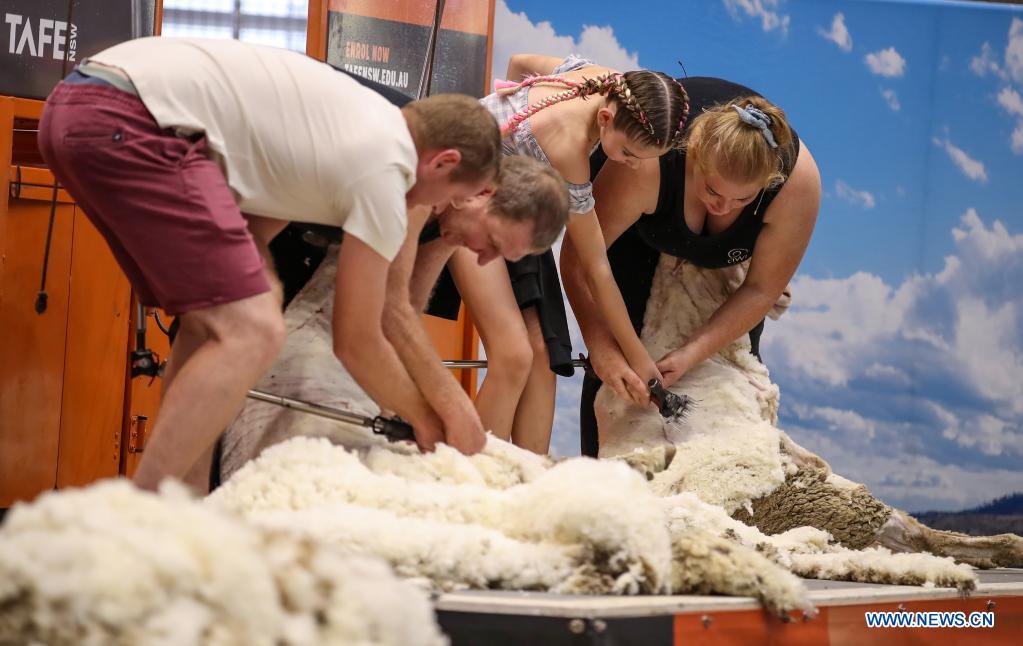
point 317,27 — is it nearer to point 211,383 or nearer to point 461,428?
point 461,428

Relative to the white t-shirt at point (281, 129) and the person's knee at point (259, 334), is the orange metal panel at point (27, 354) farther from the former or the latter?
the person's knee at point (259, 334)

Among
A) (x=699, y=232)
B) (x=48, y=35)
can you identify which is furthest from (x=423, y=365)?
(x=48, y=35)

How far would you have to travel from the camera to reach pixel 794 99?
18.6ft

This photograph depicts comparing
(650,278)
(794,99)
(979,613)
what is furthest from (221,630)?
(794,99)

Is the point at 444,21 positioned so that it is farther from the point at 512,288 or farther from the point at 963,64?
the point at 963,64

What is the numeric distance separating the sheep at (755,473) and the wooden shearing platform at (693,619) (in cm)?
48

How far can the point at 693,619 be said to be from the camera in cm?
165

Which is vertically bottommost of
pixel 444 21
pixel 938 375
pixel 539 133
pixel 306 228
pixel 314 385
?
pixel 938 375

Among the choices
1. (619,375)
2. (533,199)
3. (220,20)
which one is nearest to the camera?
(533,199)

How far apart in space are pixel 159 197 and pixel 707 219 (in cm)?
174

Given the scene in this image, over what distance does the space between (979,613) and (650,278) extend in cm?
150

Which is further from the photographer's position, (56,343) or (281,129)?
(56,343)

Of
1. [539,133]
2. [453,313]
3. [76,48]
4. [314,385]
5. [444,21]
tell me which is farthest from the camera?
[444,21]

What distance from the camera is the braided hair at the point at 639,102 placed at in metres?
2.76
